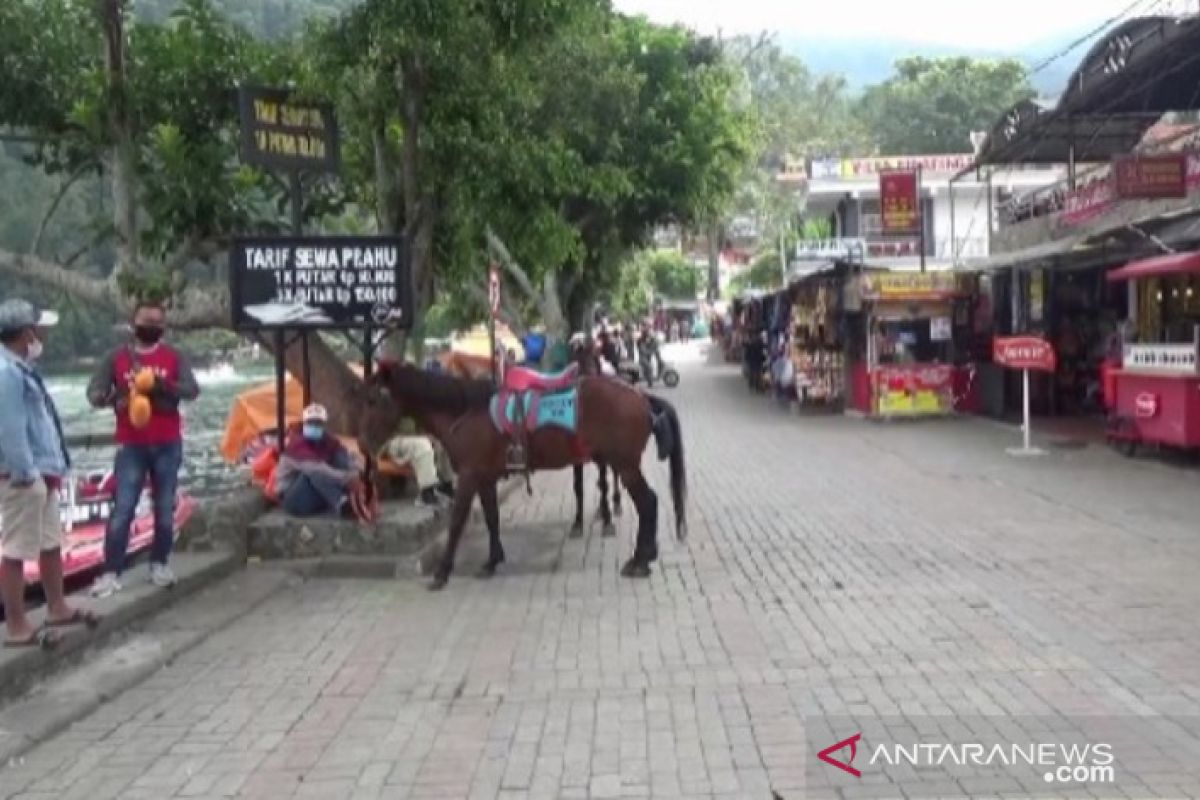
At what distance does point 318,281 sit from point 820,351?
16.7 metres

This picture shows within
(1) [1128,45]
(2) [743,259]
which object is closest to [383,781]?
(1) [1128,45]

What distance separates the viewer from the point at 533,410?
Result: 935 centimetres

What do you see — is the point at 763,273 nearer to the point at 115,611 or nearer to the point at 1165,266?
the point at 1165,266

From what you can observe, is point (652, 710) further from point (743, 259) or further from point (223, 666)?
point (743, 259)

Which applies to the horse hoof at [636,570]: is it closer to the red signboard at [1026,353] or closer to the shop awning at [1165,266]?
the shop awning at [1165,266]

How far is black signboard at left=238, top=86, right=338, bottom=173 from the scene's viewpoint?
955 cm

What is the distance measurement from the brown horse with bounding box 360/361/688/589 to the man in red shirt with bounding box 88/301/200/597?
5.57 feet

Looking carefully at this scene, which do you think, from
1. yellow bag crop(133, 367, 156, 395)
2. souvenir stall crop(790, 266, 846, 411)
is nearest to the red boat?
yellow bag crop(133, 367, 156, 395)

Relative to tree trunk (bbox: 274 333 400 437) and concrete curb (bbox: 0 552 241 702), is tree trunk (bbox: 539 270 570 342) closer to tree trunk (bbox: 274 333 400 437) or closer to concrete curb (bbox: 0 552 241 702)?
tree trunk (bbox: 274 333 400 437)

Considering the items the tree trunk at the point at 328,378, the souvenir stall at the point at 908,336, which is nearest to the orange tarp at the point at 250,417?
the tree trunk at the point at 328,378

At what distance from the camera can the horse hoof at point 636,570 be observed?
9.16m

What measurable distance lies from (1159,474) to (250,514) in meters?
9.68

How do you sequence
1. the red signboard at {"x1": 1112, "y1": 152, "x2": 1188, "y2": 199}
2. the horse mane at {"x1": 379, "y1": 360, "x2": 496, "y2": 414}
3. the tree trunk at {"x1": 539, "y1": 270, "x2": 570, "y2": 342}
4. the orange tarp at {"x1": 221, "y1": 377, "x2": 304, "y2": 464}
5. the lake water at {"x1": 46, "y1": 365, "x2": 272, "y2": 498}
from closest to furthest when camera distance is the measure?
1. the horse mane at {"x1": 379, "y1": 360, "x2": 496, "y2": 414}
2. the orange tarp at {"x1": 221, "y1": 377, "x2": 304, "y2": 464}
3. the lake water at {"x1": 46, "y1": 365, "x2": 272, "y2": 498}
4. the red signboard at {"x1": 1112, "y1": 152, "x2": 1188, "y2": 199}
5. the tree trunk at {"x1": 539, "y1": 270, "x2": 570, "y2": 342}

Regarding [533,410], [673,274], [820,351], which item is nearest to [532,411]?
[533,410]
